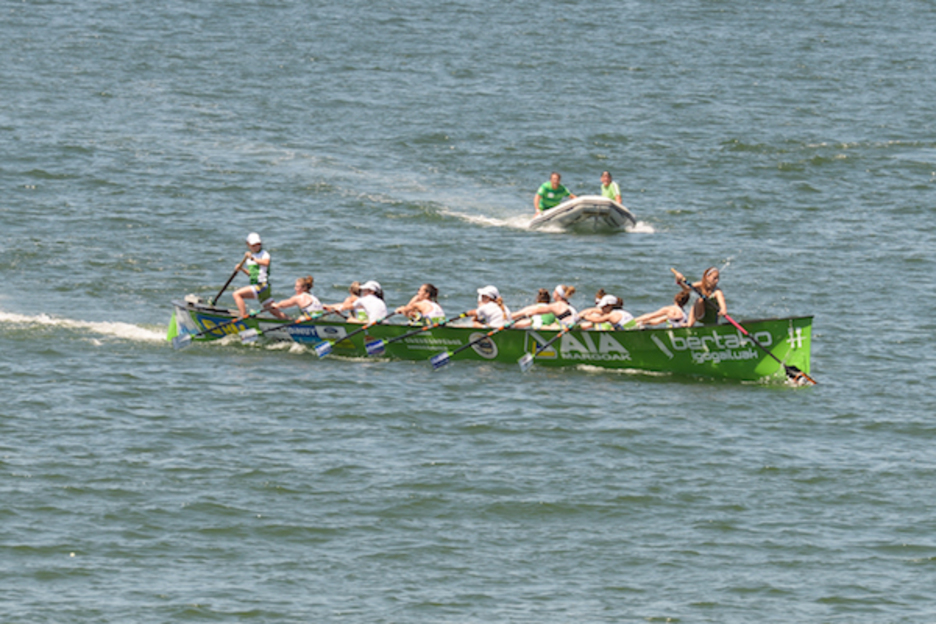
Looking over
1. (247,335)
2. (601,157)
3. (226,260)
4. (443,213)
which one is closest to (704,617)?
(247,335)

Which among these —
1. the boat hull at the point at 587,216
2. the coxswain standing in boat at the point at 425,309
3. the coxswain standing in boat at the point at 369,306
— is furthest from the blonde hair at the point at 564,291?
the boat hull at the point at 587,216

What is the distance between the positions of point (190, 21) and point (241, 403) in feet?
133

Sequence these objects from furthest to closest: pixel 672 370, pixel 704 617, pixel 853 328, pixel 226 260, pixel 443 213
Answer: pixel 443 213 → pixel 226 260 → pixel 853 328 → pixel 672 370 → pixel 704 617

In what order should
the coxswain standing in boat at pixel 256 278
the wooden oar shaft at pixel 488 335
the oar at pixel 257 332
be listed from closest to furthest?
the wooden oar shaft at pixel 488 335
the oar at pixel 257 332
the coxswain standing in boat at pixel 256 278

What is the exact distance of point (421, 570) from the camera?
55.1 feet

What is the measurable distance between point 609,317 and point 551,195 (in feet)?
40.2

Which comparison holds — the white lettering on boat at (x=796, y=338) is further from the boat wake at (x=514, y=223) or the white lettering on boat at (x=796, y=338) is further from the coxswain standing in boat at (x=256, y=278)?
the boat wake at (x=514, y=223)

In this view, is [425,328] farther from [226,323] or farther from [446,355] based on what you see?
[226,323]

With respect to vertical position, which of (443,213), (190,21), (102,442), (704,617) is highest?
(190,21)

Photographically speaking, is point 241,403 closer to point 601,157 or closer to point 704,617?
point 704,617

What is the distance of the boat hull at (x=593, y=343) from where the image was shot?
934 inches

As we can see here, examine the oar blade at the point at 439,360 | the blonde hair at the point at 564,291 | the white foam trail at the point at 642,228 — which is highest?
the white foam trail at the point at 642,228

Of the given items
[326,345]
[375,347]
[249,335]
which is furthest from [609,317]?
[249,335]

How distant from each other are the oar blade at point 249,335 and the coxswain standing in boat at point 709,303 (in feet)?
25.5
